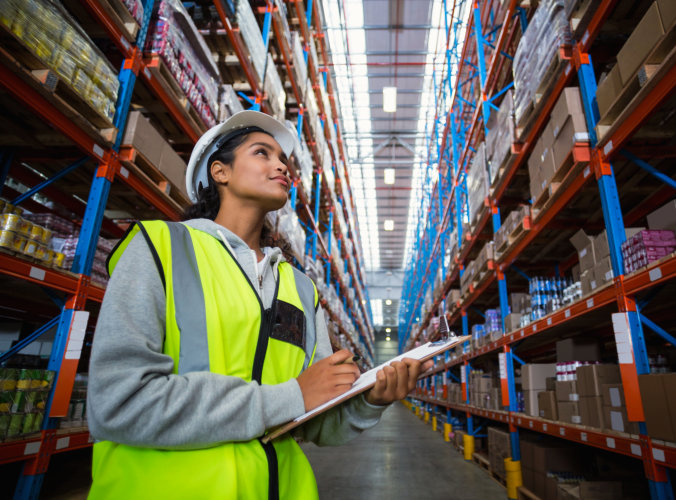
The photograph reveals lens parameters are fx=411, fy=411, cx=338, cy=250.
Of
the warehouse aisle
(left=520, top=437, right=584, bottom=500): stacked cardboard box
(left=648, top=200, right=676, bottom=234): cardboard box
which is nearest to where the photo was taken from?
(left=648, top=200, right=676, bottom=234): cardboard box

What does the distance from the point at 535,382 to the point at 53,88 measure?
16.4 ft

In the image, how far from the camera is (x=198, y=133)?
4199mm

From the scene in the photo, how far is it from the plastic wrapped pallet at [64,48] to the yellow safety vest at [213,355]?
6.81 feet

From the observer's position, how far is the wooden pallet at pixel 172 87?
3406mm

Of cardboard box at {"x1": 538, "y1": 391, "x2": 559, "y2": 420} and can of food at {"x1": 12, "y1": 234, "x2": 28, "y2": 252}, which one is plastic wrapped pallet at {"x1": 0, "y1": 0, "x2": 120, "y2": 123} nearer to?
can of food at {"x1": 12, "y1": 234, "x2": 28, "y2": 252}

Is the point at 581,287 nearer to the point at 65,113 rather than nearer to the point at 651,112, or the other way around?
the point at 651,112

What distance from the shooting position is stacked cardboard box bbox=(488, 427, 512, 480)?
5070mm

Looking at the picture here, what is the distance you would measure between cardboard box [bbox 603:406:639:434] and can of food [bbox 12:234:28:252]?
3840 millimetres

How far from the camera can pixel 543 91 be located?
3926 millimetres

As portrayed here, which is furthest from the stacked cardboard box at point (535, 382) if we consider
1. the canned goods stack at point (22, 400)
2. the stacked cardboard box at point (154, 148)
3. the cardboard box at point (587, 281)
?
the canned goods stack at point (22, 400)

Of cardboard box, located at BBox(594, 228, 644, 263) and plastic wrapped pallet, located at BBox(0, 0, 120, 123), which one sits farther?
cardboard box, located at BBox(594, 228, 644, 263)

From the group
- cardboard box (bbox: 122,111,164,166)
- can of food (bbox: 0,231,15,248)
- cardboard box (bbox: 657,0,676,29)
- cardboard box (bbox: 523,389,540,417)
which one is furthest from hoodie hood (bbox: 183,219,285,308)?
cardboard box (bbox: 523,389,540,417)

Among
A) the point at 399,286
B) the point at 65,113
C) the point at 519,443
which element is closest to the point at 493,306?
the point at 519,443

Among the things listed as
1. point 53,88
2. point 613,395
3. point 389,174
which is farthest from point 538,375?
point 389,174
